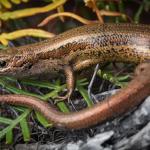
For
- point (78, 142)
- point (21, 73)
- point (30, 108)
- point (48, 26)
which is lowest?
point (78, 142)

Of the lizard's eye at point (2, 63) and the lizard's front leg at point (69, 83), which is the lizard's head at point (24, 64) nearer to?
the lizard's eye at point (2, 63)

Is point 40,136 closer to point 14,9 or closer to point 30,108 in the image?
point 30,108

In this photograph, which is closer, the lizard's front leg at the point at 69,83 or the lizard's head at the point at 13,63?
the lizard's front leg at the point at 69,83

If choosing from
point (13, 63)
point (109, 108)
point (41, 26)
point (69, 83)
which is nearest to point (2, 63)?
point (13, 63)

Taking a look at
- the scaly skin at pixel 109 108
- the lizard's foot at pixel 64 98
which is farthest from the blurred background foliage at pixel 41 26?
the scaly skin at pixel 109 108

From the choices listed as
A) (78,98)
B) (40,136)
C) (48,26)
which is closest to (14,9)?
(48,26)

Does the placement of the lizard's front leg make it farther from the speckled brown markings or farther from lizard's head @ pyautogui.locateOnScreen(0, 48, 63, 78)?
lizard's head @ pyautogui.locateOnScreen(0, 48, 63, 78)
